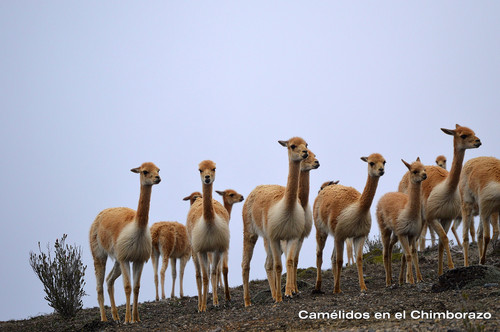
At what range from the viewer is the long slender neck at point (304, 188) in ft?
39.6

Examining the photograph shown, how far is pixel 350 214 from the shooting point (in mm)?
11594

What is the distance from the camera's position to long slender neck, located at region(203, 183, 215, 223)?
11.5 meters

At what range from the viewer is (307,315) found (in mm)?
8672

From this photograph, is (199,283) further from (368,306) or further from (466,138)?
(466,138)

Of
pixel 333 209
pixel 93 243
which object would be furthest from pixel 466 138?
pixel 93 243

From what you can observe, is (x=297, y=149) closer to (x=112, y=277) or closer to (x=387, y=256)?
(x=387, y=256)

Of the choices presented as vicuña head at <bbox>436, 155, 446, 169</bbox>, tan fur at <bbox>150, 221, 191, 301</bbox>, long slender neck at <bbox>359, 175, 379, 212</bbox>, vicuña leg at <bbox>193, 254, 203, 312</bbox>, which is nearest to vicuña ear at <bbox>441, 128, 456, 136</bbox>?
long slender neck at <bbox>359, 175, 379, 212</bbox>

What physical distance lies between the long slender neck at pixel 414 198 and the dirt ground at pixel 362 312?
1.55 metres

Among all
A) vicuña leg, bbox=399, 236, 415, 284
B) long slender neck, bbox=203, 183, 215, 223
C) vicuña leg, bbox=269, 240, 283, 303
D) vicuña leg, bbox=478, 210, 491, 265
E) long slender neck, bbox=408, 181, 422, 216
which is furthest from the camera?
vicuña leg, bbox=478, 210, 491, 265

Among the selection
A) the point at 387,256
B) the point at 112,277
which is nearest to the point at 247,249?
the point at 112,277

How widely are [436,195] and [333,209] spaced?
2.41 meters

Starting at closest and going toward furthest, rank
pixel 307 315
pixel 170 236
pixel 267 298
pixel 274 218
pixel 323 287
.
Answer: pixel 307 315 < pixel 274 218 < pixel 267 298 < pixel 323 287 < pixel 170 236

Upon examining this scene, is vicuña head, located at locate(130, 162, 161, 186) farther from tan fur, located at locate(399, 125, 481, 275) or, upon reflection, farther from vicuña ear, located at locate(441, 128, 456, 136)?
vicuña ear, located at locate(441, 128, 456, 136)

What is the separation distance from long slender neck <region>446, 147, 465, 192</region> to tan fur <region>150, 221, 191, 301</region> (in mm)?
8257
